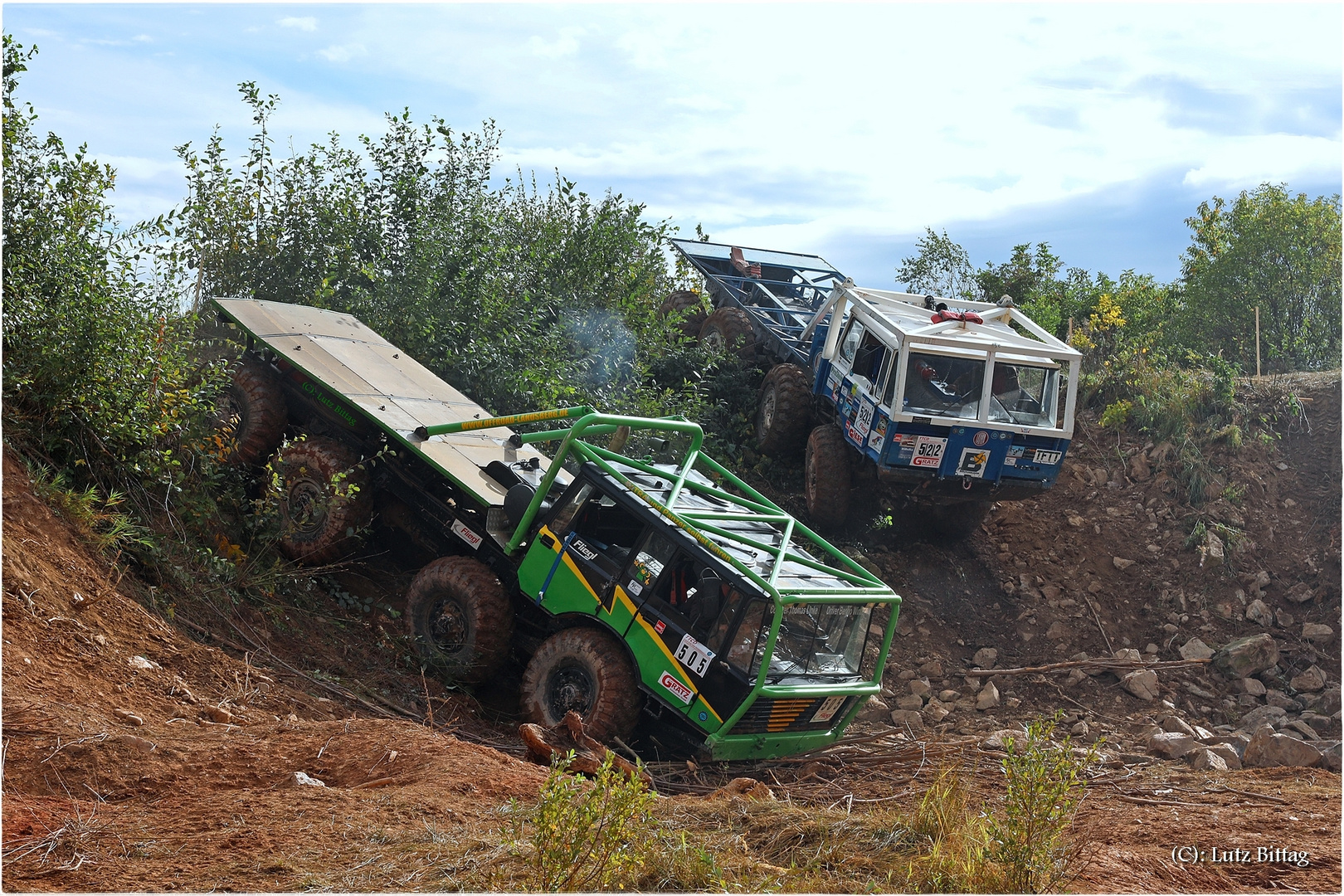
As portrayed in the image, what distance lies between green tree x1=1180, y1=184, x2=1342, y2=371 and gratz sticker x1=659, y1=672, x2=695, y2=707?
1480cm

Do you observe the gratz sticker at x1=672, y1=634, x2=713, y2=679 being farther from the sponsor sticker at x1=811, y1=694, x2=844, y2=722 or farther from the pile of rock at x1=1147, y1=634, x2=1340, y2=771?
the pile of rock at x1=1147, y1=634, x2=1340, y2=771

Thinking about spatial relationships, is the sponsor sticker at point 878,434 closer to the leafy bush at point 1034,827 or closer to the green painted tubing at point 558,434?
the green painted tubing at point 558,434

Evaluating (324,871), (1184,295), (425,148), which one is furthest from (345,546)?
(1184,295)

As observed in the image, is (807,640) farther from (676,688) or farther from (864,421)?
(864,421)

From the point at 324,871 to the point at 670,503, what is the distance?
138 inches

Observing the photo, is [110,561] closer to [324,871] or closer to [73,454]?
[73,454]

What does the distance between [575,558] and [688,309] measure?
339 inches

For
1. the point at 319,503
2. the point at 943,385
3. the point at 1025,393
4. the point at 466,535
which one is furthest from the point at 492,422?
the point at 1025,393

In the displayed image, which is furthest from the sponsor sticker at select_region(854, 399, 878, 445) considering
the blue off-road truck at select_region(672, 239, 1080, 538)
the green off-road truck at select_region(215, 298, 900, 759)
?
the green off-road truck at select_region(215, 298, 900, 759)

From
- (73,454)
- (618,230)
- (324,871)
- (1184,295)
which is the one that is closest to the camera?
(324,871)

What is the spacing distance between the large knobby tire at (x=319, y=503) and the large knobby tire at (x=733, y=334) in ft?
21.7

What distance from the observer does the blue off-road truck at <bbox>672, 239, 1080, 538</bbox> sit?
417 inches

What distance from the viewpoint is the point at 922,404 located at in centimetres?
1071

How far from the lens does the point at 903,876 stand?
178 inches
